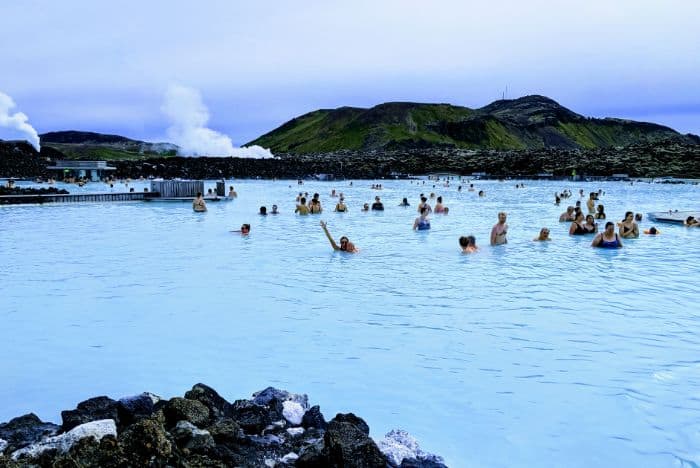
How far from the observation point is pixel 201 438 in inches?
164

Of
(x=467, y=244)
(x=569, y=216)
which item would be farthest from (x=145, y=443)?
(x=569, y=216)

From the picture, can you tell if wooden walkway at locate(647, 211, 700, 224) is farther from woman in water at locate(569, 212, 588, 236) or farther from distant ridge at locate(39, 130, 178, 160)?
distant ridge at locate(39, 130, 178, 160)

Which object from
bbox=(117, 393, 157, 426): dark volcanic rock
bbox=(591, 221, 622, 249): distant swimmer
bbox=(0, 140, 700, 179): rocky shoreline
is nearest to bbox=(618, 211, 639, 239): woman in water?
bbox=(591, 221, 622, 249): distant swimmer

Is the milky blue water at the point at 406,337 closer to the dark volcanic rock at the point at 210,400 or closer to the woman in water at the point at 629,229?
the woman in water at the point at 629,229

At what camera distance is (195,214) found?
82.9 feet

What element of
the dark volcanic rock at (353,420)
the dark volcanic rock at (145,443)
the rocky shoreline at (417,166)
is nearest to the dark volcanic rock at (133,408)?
the dark volcanic rock at (145,443)

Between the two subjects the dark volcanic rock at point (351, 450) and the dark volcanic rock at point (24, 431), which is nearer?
the dark volcanic rock at point (351, 450)

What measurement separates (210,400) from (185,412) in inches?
19.2

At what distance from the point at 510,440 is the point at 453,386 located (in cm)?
118

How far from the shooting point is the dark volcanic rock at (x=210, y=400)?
4977mm

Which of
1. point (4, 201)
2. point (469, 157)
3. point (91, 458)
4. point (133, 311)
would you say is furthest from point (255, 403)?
point (469, 157)

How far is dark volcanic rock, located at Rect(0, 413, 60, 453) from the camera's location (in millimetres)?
4488

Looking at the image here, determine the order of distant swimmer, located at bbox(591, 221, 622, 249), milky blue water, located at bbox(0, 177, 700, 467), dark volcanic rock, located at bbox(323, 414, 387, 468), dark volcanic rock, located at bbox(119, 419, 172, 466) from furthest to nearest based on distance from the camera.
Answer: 1. distant swimmer, located at bbox(591, 221, 622, 249)
2. milky blue water, located at bbox(0, 177, 700, 467)
3. dark volcanic rock, located at bbox(323, 414, 387, 468)
4. dark volcanic rock, located at bbox(119, 419, 172, 466)

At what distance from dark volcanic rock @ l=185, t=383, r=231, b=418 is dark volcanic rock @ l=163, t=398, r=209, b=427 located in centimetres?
20
